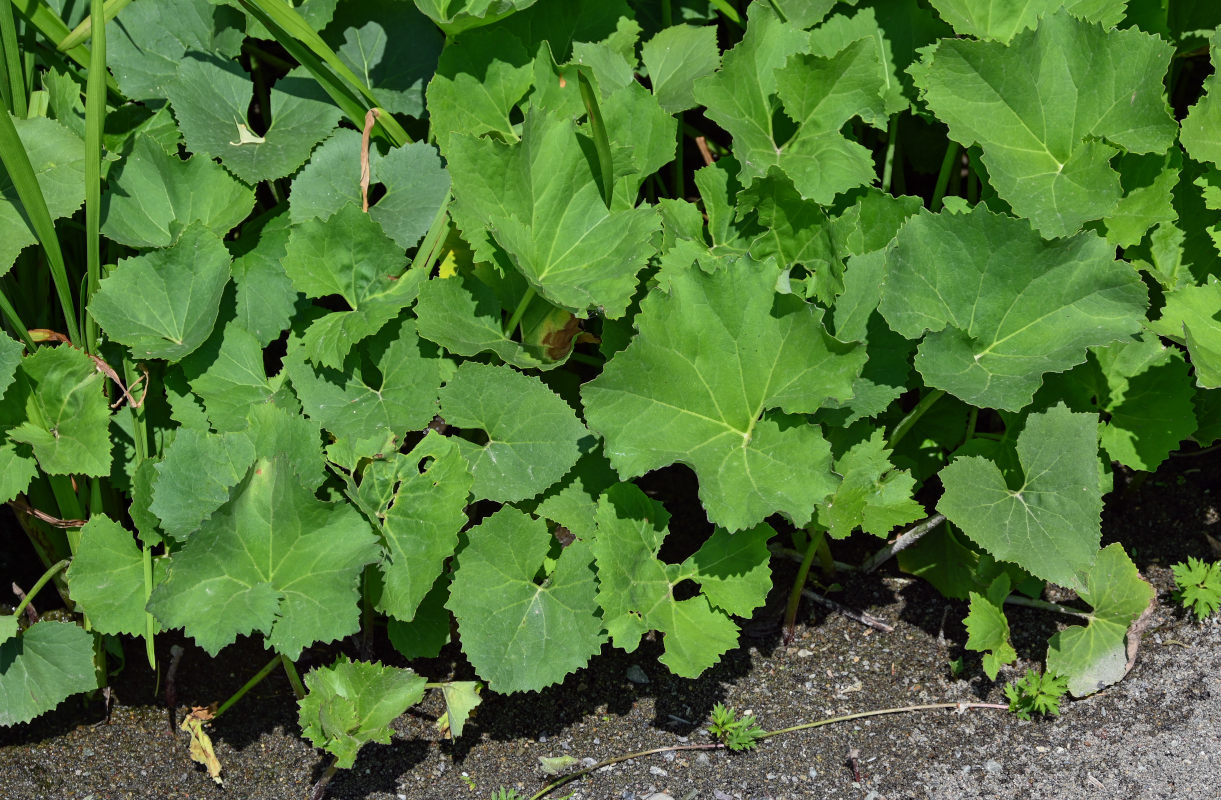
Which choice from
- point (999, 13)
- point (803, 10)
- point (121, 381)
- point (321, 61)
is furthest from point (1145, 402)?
point (121, 381)

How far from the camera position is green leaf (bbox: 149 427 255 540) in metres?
1.89

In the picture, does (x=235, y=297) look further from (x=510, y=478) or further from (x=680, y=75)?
(x=680, y=75)

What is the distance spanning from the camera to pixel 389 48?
2.34 m

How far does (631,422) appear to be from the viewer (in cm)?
192

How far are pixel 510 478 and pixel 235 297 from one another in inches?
27.2

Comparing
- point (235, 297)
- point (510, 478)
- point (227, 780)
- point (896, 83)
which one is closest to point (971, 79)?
point (896, 83)

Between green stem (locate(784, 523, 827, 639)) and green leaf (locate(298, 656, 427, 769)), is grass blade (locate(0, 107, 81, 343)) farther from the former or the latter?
green stem (locate(784, 523, 827, 639))

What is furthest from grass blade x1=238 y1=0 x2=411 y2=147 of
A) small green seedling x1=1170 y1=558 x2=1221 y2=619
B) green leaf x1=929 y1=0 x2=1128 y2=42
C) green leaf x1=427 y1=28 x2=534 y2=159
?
small green seedling x1=1170 y1=558 x2=1221 y2=619

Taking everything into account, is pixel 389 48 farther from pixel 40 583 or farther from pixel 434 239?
pixel 40 583

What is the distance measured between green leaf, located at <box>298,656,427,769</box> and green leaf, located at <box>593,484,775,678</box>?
0.39 metres

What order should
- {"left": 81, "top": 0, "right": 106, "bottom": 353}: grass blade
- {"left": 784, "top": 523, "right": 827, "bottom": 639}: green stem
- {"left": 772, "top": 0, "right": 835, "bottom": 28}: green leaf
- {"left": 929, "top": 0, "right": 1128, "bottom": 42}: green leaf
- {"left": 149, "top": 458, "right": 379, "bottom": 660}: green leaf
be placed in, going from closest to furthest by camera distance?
{"left": 149, "top": 458, "right": 379, "bottom": 660}: green leaf < {"left": 81, "top": 0, "right": 106, "bottom": 353}: grass blade < {"left": 784, "top": 523, "right": 827, "bottom": 639}: green stem < {"left": 929, "top": 0, "right": 1128, "bottom": 42}: green leaf < {"left": 772, "top": 0, "right": 835, "bottom": 28}: green leaf

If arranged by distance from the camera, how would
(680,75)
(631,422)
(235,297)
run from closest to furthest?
1. (631,422)
2. (235,297)
3. (680,75)

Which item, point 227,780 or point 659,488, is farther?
point 659,488

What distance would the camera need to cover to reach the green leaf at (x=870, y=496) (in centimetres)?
195
